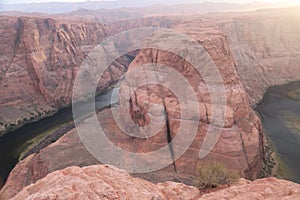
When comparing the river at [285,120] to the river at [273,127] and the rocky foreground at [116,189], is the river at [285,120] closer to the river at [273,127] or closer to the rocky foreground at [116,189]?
the river at [273,127]

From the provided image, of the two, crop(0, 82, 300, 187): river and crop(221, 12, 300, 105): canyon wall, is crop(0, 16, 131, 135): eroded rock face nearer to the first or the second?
crop(0, 82, 300, 187): river

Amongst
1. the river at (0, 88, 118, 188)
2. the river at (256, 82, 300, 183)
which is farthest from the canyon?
the river at (256, 82, 300, 183)

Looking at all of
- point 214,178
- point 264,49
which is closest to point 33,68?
point 264,49

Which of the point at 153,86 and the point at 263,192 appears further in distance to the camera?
the point at 153,86

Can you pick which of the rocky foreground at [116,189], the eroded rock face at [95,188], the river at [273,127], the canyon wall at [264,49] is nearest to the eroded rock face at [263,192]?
the rocky foreground at [116,189]

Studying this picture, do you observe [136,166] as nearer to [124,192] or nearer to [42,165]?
[42,165]

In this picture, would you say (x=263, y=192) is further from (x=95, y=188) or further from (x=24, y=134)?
(x=24, y=134)
